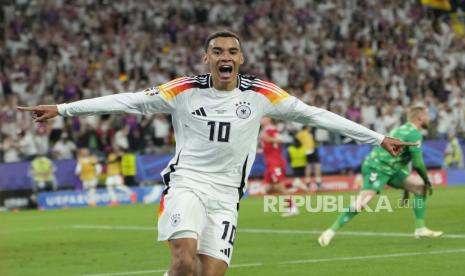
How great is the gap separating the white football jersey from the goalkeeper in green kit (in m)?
7.38

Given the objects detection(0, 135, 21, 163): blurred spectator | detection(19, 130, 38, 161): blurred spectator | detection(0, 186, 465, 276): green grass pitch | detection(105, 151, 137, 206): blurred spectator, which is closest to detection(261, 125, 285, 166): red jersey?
detection(0, 186, 465, 276): green grass pitch

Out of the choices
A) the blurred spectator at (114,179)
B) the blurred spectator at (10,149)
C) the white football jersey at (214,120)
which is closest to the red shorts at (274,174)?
the blurred spectator at (114,179)

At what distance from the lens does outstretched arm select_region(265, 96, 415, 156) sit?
8.88m

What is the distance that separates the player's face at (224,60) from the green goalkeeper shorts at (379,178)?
809 centimetres

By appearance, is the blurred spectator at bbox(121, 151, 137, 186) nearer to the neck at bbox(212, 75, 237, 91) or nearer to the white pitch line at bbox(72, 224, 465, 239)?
the white pitch line at bbox(72, 224, 465, 239)

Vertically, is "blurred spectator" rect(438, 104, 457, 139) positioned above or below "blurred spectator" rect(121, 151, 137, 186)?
above

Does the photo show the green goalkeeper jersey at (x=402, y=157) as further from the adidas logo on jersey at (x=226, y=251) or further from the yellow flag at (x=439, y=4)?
the yellow flag at (x=439, y=4)

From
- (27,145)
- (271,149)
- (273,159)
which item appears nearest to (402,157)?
(273,159)

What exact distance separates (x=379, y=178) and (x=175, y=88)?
8192mm

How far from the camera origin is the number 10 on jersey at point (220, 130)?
8.77m

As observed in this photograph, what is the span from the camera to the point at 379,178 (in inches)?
653

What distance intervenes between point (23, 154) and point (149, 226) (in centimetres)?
843

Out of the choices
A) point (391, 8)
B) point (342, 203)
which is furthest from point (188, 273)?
point (391, 8)

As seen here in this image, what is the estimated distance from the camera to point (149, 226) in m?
21.6
